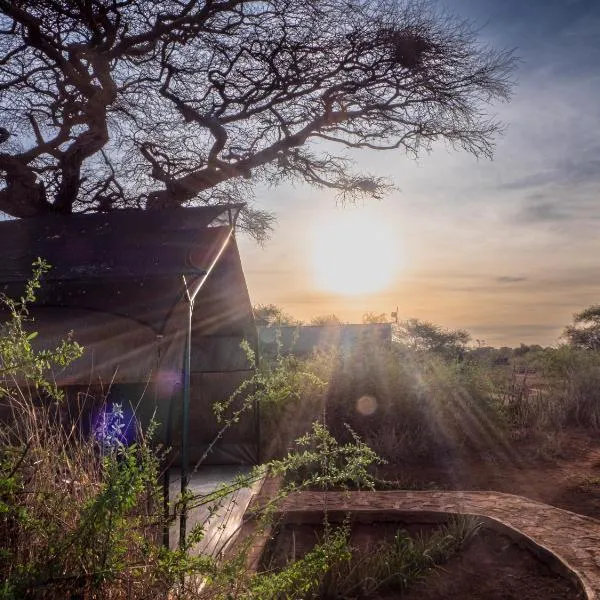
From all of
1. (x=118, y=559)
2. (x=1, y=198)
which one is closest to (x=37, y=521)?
(x=118, y=559)

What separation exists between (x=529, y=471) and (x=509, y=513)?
315 cm

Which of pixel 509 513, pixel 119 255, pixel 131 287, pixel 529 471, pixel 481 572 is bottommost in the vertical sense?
pixel 529 471

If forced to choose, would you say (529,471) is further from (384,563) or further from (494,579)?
(384,563)

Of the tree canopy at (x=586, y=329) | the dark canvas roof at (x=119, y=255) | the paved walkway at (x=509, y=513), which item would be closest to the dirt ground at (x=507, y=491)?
the paved walkway at (x=509, y=513)

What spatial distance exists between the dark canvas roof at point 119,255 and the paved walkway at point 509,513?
7.55 feet

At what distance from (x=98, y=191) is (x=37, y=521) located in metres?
12.0

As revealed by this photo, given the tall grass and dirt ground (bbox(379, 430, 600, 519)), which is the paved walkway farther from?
dirt ground (bbox(379, 430, 600, 519))

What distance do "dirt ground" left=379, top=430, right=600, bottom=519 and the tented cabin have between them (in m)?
2.36

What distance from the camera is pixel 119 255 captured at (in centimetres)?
642

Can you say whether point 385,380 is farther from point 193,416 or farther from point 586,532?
point 586,532

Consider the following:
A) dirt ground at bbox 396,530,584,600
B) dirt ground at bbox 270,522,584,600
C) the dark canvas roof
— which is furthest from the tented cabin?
dirt ground at bbox 396,530,584,600

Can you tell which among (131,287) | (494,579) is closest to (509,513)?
(494,579)

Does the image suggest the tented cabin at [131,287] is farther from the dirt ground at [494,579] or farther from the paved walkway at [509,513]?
the dirt ground at [494,579]

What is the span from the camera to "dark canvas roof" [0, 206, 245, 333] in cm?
594
